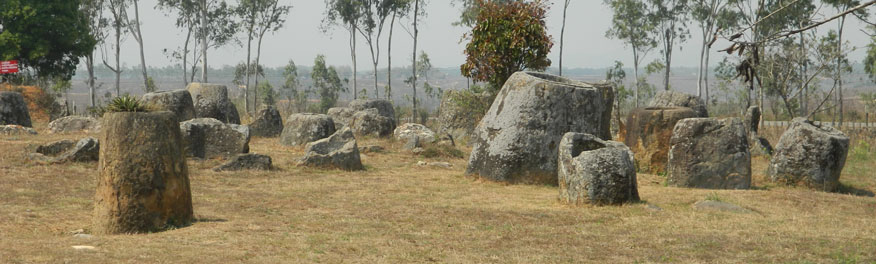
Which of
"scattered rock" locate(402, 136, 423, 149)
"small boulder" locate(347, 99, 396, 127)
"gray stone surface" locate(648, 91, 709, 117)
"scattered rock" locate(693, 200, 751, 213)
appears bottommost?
"scattered rock" locate(693, 200, 751, 213)

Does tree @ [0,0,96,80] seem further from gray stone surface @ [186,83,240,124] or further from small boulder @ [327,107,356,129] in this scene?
small boulder @ [327,107,356,129]

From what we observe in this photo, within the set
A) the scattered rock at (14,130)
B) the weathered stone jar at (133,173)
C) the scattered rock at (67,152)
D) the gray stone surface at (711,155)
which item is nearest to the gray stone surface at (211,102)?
the scattered rock at (14,130)

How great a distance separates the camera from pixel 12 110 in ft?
72.7

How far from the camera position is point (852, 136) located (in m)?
24.0

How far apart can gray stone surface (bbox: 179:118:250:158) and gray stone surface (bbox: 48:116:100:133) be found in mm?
7154

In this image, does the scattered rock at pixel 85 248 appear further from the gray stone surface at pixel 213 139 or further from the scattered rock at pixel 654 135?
the scattered rock at pixel 654 135

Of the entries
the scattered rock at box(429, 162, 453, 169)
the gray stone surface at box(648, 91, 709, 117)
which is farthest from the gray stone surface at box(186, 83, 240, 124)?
the gray stone surface at box(648, 91, 709, 117)

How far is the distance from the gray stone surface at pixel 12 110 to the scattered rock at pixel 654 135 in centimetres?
1759

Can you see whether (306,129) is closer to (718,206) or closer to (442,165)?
(442,165)

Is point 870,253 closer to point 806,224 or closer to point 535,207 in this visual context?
point 806,224

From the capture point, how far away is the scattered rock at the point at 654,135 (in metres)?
15.6

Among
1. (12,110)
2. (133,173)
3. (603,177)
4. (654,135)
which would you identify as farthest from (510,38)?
(12,110)

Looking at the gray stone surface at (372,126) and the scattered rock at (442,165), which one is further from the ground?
the gray stone surface at (372,126)

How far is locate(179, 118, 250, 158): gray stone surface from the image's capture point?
53.3 ft
